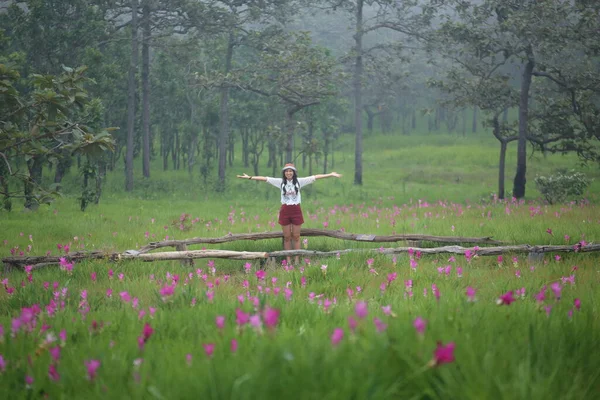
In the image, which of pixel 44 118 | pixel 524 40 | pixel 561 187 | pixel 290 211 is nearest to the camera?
pixel 44 118

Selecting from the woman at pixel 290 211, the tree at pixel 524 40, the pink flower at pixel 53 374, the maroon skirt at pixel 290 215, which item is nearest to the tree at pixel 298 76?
the tree at pixel 524 40

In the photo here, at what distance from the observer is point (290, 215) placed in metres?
9.52

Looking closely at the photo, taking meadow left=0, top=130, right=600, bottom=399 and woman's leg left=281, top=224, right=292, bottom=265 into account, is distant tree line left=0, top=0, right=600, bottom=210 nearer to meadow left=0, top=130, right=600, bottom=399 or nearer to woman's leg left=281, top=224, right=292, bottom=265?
meadow left=0, top=130, right=600, bottom=399

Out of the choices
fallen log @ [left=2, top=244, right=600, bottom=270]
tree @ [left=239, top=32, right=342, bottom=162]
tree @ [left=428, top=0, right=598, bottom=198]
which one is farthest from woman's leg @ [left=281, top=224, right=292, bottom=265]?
tree @ [left=428, top=0, right=598, bottom=198]

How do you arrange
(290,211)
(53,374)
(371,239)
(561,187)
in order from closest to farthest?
(53,374) → (371,239) → (290,211) → (561,187)

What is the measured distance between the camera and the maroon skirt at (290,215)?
31.2 ft

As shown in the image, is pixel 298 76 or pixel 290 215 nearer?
pixel 290 215

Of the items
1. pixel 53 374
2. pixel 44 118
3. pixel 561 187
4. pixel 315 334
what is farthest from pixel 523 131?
pixel 53 374

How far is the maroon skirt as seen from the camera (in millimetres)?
9517

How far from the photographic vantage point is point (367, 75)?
34750mm

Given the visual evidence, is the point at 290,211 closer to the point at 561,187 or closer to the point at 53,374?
the point at 53,374

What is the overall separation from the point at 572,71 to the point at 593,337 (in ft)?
63.1

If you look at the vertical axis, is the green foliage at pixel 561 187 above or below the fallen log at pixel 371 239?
above

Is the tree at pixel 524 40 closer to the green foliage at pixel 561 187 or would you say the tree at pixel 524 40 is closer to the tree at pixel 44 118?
the green foliage at pixel 561 187
